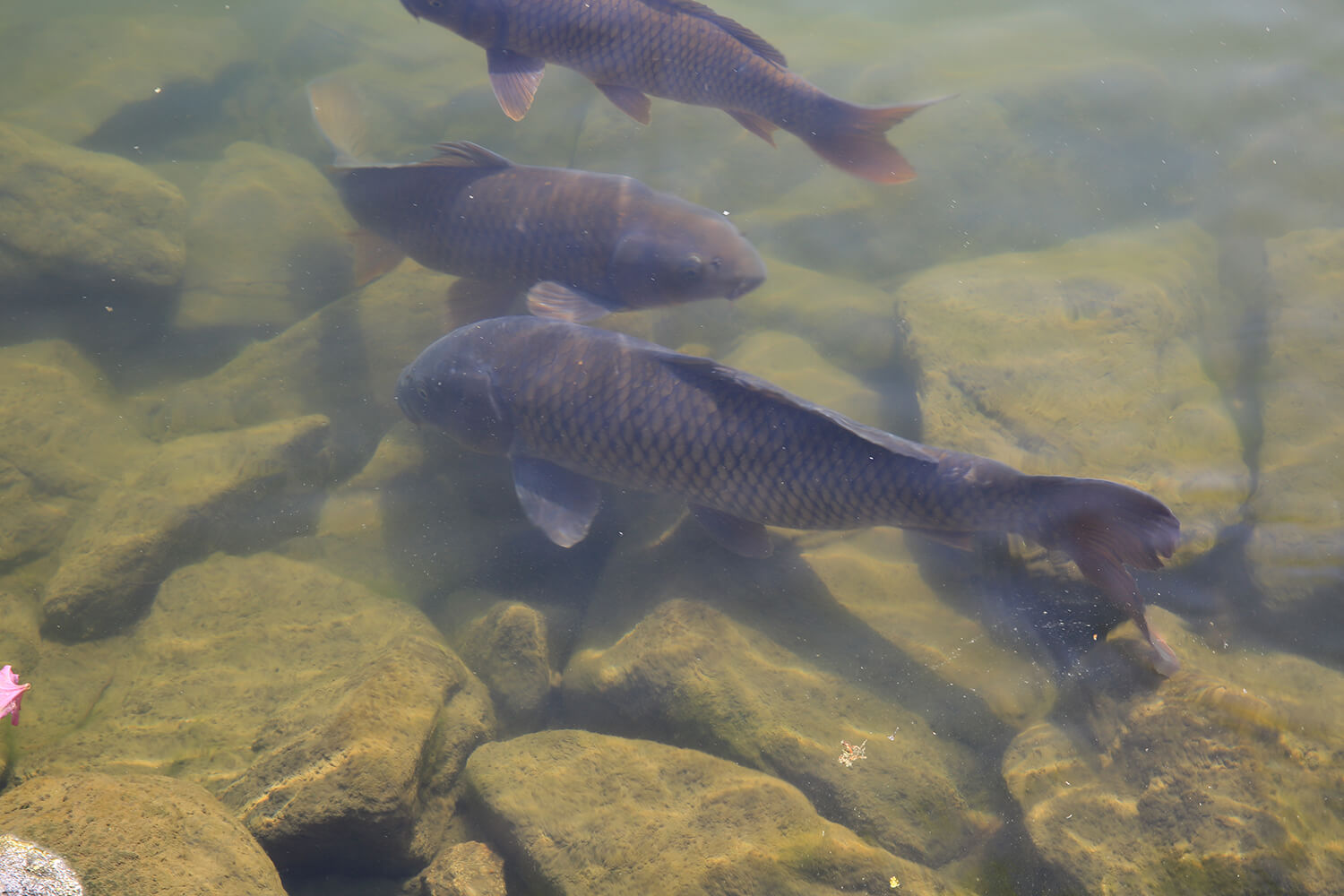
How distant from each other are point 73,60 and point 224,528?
27.4 ft

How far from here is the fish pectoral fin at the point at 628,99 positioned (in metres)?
4.58

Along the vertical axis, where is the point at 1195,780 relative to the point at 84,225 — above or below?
above

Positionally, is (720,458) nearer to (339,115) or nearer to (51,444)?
(51,444)

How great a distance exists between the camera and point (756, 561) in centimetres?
346

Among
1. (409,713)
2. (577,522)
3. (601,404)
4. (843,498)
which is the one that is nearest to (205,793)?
(409,713)

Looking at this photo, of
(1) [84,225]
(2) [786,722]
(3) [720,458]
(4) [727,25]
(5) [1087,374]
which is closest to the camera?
(2) [786,722]

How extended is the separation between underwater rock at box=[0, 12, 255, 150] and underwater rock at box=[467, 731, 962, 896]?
8406mm

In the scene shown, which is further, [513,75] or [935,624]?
[513,75]

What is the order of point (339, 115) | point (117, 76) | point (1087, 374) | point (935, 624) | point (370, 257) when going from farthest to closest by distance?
point (117, 76), point (339, 115), point (370, 257), point (1087, 374), point (935, 624)

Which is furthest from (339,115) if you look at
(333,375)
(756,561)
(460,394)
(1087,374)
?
(1087,374)

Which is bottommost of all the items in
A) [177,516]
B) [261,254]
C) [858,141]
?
[177,516]

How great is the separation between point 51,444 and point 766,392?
14.2ft

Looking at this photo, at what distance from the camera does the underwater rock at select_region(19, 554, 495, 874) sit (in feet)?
8.13

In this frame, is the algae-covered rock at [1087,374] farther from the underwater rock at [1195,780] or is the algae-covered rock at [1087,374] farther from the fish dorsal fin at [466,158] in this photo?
the fish dorsal fin at [466,158]
